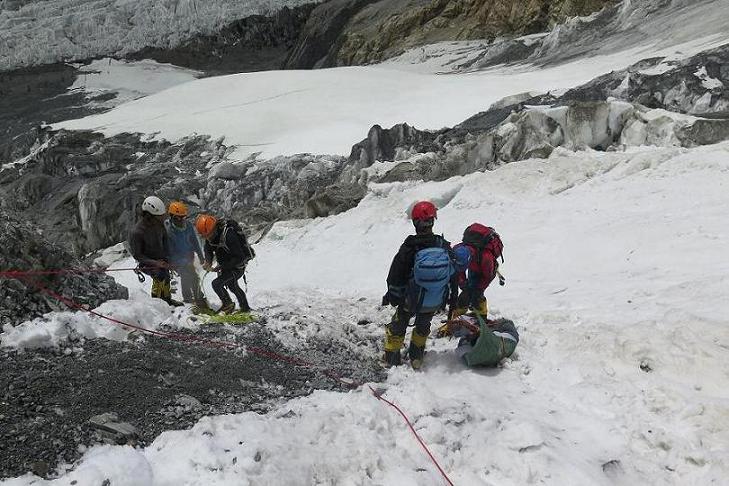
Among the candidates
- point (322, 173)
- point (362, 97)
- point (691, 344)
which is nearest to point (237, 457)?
point (691, 344)

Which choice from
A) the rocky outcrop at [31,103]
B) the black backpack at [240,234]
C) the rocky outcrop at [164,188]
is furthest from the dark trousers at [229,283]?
the rocky outcrop at [31,103]

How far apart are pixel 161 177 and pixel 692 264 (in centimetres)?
1930

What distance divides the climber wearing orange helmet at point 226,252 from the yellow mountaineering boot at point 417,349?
2217 mm

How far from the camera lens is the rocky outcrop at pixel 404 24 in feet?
140

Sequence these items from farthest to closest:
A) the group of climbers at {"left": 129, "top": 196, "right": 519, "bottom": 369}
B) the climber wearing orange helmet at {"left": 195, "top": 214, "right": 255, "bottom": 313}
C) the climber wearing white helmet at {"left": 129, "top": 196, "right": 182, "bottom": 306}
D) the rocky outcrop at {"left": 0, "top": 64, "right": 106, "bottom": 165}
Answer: the rocky outcrop at {"left": 0, "top": 64, "right": 106, "bottom": 165} < the climber wearing white helmet at {"left": 129, "top": 196, "right": 182, "bottom": 306} < the climber wearing orange helmet at {"left": 195, "top": 214, "right": 255, "bottom": 313} < the group of climbers at {"left": 129, "top": 196, "right": 519, "bottom": 369}

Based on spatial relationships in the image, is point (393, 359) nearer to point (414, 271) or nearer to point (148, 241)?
point (414, 271)

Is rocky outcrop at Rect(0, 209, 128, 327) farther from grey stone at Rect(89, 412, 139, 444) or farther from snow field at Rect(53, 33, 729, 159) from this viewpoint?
snow field at Rect(53, 33, 729, 159)

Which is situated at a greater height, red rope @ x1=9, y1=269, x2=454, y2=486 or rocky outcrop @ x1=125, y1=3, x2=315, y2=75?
rocky outcrop @ x1=125, y1=3, x2=315, y2=75

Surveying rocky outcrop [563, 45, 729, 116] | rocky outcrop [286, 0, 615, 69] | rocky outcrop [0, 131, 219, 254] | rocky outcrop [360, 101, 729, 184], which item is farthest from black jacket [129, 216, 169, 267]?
rocky outcrop [286, 0, 615, 69]

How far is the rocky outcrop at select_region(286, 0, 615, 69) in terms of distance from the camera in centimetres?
4262

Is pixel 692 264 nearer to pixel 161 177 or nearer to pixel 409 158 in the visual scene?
pixel 409 158

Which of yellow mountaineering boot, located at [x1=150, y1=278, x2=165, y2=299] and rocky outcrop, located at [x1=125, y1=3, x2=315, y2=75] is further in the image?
rocky outcrop, located at [x1=125, y1=3, x2=315, y2=75]

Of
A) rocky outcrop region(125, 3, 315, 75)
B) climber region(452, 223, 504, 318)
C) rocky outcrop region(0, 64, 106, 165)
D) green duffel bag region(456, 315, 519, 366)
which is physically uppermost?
rocky outcrop region(125, 3, 315, 75)

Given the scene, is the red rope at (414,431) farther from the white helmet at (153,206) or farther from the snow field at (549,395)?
the white helmet at (153,206)
